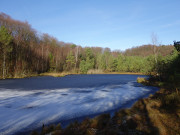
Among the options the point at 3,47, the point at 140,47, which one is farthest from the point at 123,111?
the point at 140,47

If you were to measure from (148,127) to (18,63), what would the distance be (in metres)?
23.4

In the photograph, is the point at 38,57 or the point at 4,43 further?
the point at 38,57

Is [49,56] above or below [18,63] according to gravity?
above

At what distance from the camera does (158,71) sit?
14.2m

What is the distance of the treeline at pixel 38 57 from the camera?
18344 mm

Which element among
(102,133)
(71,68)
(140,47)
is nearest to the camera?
(102,133)

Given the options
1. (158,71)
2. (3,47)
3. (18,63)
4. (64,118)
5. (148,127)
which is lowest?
(64,118)

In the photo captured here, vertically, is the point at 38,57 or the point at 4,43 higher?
the point at 4,43

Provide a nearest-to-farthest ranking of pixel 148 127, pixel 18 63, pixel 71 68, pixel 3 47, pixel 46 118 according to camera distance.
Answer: pixel 148 127
pixel 46 118
pixel 3 47
pixel 18 63
pixel 71 68

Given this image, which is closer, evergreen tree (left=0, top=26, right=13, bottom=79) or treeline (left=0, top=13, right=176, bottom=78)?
evergreen tree (left=0, top=26, right=13, bottom=79)

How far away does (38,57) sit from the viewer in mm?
28672

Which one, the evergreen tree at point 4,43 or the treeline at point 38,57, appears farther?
the treeline at point 38,57

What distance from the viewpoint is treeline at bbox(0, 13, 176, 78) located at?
1834cm

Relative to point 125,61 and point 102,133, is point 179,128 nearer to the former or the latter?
point 102,133
